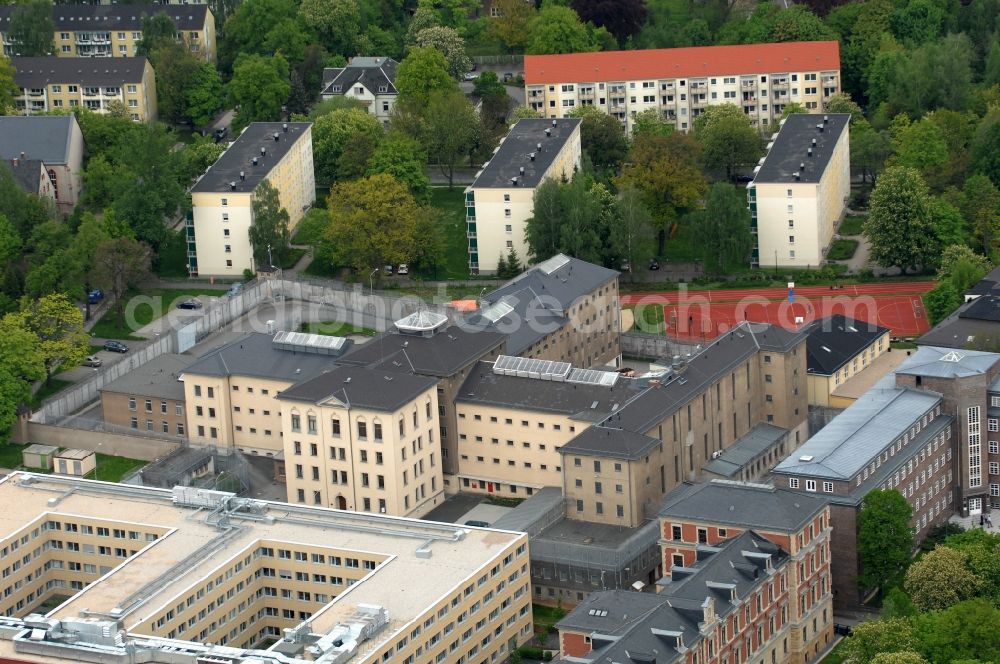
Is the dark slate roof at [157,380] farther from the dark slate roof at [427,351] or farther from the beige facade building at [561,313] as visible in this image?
the beige facade building at [561,313]

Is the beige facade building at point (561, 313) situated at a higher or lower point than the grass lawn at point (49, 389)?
higher

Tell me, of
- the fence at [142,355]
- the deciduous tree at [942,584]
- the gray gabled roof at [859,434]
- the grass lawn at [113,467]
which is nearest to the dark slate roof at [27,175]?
the fence at [142,355]

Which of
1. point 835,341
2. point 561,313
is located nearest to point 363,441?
point 561,313

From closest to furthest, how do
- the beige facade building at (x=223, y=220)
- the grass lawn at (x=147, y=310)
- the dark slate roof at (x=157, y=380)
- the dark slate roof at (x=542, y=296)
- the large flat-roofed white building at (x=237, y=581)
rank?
the large flat-roofed white building at (x=237, y=581) < the dark slate roof at (x=542, y=296) < the dark slate roof at (x=157, y=380) < the grass lawn at (x=147, y=310) < the beige facade building at (x=223, y=220)

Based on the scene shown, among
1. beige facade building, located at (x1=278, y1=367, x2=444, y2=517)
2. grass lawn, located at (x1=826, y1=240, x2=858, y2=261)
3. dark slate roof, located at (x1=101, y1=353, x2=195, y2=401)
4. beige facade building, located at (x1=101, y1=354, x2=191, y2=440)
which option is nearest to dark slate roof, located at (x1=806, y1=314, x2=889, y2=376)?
grass lawn, located at (x1=826, y1=240, x2=858, y2=261)

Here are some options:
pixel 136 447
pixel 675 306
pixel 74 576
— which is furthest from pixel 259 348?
pixel 675 306

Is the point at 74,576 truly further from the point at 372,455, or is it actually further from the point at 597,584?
the point at 597,584

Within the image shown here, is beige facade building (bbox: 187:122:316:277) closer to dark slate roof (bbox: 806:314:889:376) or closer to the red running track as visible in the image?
the red running track

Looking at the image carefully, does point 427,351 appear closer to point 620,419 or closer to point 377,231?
point 620,419
